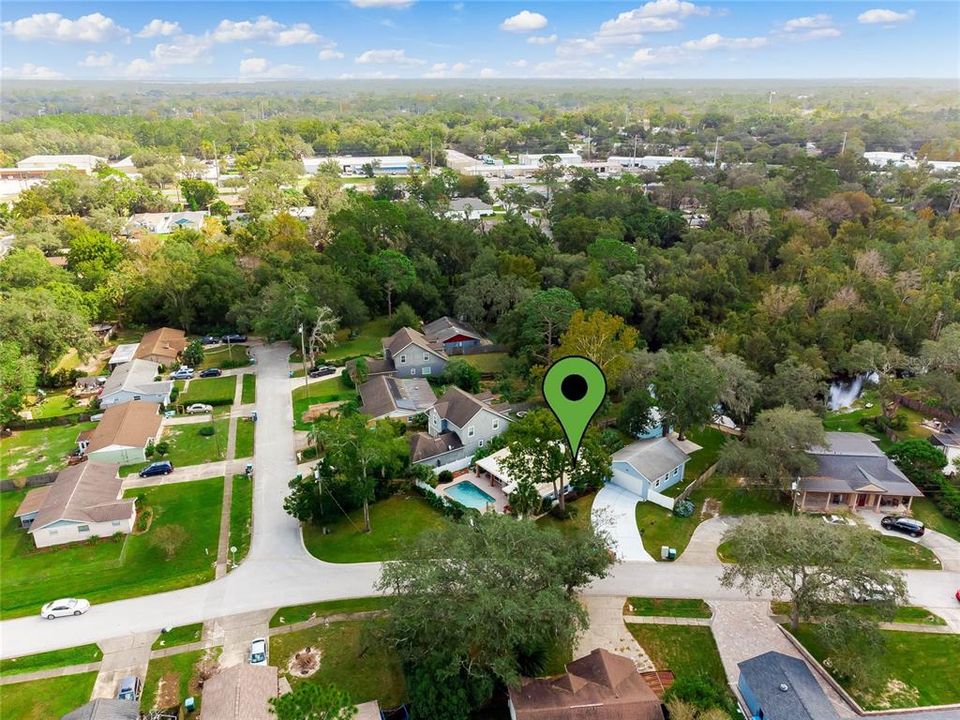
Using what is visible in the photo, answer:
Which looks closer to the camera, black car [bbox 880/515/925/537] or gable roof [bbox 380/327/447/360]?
black car [bbox 880/515/925/537]

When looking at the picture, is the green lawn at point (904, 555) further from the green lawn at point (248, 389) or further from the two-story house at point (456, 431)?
the green lawn at point (248, 389)

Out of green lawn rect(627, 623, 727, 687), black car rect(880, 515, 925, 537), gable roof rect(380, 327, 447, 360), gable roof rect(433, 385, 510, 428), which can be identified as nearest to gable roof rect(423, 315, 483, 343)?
gable roof rect(380, 327, 447, 360)

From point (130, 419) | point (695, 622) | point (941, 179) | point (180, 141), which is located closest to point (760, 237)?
point (941, 179)

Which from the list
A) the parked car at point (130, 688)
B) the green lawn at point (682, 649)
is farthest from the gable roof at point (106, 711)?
the green lawn at point (682, 649)

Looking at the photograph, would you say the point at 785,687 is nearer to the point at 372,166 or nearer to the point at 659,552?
the point at 659,552

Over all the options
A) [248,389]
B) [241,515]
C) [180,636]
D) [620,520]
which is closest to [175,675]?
[180,636]

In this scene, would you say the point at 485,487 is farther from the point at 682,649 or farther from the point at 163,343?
the point at 163,343

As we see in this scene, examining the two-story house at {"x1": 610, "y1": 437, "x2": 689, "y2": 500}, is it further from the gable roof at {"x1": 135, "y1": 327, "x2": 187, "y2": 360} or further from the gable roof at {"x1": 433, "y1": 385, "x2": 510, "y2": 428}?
the gable roof at {"x1": 135, "y1": 327, "x2": 187, "y2": 360}
